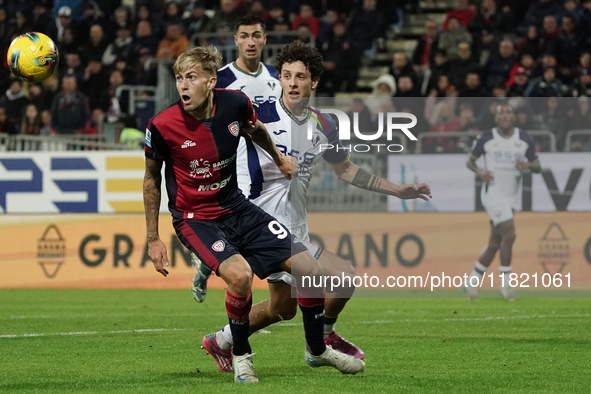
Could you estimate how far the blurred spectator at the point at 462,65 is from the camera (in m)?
16.7

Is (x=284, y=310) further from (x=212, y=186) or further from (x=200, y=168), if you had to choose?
(x=200, y=168)

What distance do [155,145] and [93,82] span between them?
1390 cm

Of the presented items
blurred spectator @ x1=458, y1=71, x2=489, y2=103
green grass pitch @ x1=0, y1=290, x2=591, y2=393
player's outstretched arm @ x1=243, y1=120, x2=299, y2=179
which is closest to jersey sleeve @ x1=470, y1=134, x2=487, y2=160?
green grass pitch @ x1=0, y1=290, x2=591, y2=393

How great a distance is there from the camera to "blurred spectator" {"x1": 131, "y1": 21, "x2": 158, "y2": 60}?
1967 cm

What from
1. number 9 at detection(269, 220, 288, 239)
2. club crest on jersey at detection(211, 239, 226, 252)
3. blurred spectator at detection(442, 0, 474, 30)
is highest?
blurred spectator at detection(442, 0, 474, 30)

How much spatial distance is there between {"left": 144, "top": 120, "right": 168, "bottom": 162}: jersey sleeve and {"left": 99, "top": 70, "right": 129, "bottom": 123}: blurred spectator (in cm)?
1203

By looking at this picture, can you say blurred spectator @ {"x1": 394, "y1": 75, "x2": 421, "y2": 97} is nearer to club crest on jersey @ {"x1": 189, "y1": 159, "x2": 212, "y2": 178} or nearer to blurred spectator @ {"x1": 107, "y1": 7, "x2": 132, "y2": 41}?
blurred spectator @ {"x1": 107, "y1": 7, "x2": 132, "y2": 41}

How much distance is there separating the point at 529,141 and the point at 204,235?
770 centimetres

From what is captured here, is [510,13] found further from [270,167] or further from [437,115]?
[270,167]

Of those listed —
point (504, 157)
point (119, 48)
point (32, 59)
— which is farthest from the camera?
point (119, 48)

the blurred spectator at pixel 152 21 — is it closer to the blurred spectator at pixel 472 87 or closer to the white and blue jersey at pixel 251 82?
the blurred spectator at pixel 472 87

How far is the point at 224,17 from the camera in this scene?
1917cm

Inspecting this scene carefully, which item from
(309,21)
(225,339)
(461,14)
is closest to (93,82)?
(309,21)

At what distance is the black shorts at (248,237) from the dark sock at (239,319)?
222 mm
